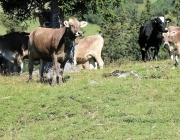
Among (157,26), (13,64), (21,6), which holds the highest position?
(21,6)

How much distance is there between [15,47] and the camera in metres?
20.8

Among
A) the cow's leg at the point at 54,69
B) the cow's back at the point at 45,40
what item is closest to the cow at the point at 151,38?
the cow's back at the point at 45,40

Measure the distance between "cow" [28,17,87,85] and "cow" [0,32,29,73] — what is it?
5315 millimetres

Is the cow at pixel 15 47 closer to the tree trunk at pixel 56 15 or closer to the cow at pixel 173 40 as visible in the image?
the tree trunk at pixel 56 15

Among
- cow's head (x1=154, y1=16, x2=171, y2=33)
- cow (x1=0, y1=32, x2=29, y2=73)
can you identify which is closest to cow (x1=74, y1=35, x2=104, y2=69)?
cow (x1=0, y1=32, x2=29, y2=73)

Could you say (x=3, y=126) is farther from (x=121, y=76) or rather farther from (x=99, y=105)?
(x=121, y=76)

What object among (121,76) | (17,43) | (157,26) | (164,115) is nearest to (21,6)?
(17,43)

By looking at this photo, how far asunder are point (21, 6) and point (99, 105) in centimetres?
1010

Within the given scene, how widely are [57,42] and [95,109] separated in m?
3.85

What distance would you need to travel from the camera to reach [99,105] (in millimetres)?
11094

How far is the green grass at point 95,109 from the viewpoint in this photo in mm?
9477

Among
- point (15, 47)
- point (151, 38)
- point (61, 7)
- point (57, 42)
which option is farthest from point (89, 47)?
point (57, 42)

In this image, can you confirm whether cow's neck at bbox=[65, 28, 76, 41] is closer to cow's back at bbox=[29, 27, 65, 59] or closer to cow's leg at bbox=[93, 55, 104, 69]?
cow's back at bbox=[29, 27, 65, 59]

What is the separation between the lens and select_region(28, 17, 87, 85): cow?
13773 millimetres
